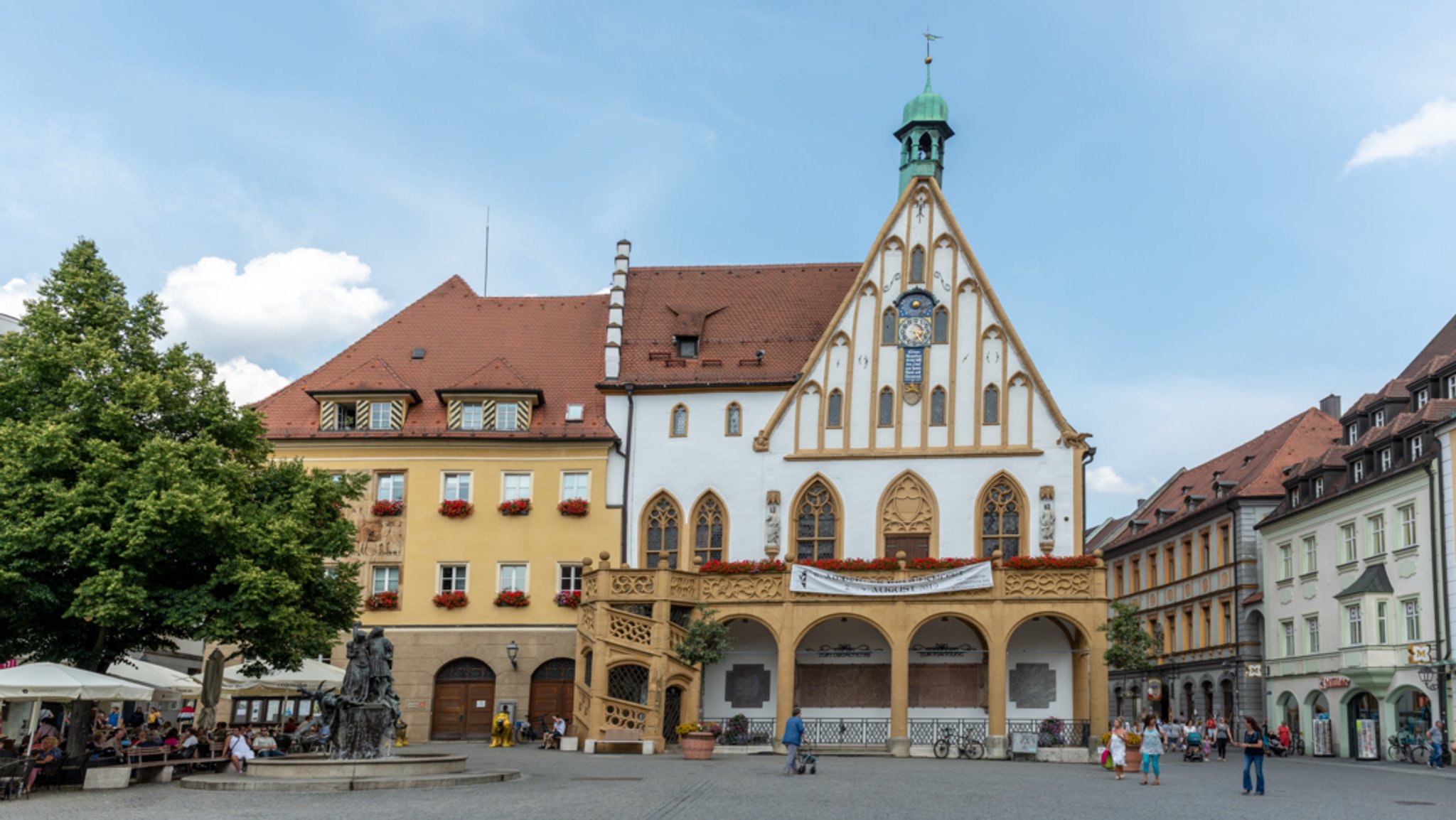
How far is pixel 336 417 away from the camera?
44.8 metres

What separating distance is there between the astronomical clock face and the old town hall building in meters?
0.07

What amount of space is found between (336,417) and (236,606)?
18507mm

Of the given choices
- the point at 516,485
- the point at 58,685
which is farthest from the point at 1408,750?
the point at 58,685

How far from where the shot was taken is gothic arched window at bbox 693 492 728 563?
42.7 m

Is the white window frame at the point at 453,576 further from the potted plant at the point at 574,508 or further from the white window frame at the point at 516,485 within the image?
the potted plant at the point at 574,508

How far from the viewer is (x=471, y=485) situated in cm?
4378

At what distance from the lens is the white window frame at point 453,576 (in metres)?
43.1

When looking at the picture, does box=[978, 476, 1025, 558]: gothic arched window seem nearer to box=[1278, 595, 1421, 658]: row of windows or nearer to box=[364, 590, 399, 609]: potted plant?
box=[1278, 595, 1421, 658]: row of windows

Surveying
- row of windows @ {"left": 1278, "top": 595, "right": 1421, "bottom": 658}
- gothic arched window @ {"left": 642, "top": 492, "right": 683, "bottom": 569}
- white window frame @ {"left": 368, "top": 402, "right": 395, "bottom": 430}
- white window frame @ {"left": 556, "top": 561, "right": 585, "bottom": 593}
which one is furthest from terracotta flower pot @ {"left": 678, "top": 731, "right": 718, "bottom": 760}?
row of windows @ {"left": 1278, "top": 595, "right": 1421, "bottom": 658}

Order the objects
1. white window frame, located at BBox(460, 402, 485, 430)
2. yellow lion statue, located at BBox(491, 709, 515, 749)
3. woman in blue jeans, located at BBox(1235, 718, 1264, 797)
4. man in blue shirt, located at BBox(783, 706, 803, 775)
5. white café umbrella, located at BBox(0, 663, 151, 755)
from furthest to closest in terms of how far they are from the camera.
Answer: white window frame, located at BBox(460, 402, 485, 430)
yellow lion statue, located at BBox(491, 709, 515, 749)
man in blue shirt, located at BBox(783, 706, 803, 775)
woman in blue jeans, located at BBox(1235, 718, 1264, 797)
white café umbrella, located at BBox(0, 663, 151, 755)

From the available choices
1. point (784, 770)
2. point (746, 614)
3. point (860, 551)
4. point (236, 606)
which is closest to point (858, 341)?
point (860, 551)

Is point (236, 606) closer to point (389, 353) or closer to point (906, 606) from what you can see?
point (906, 606)

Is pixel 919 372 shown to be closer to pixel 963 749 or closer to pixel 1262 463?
pixel 963 749

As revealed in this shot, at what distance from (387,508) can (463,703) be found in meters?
6.35
